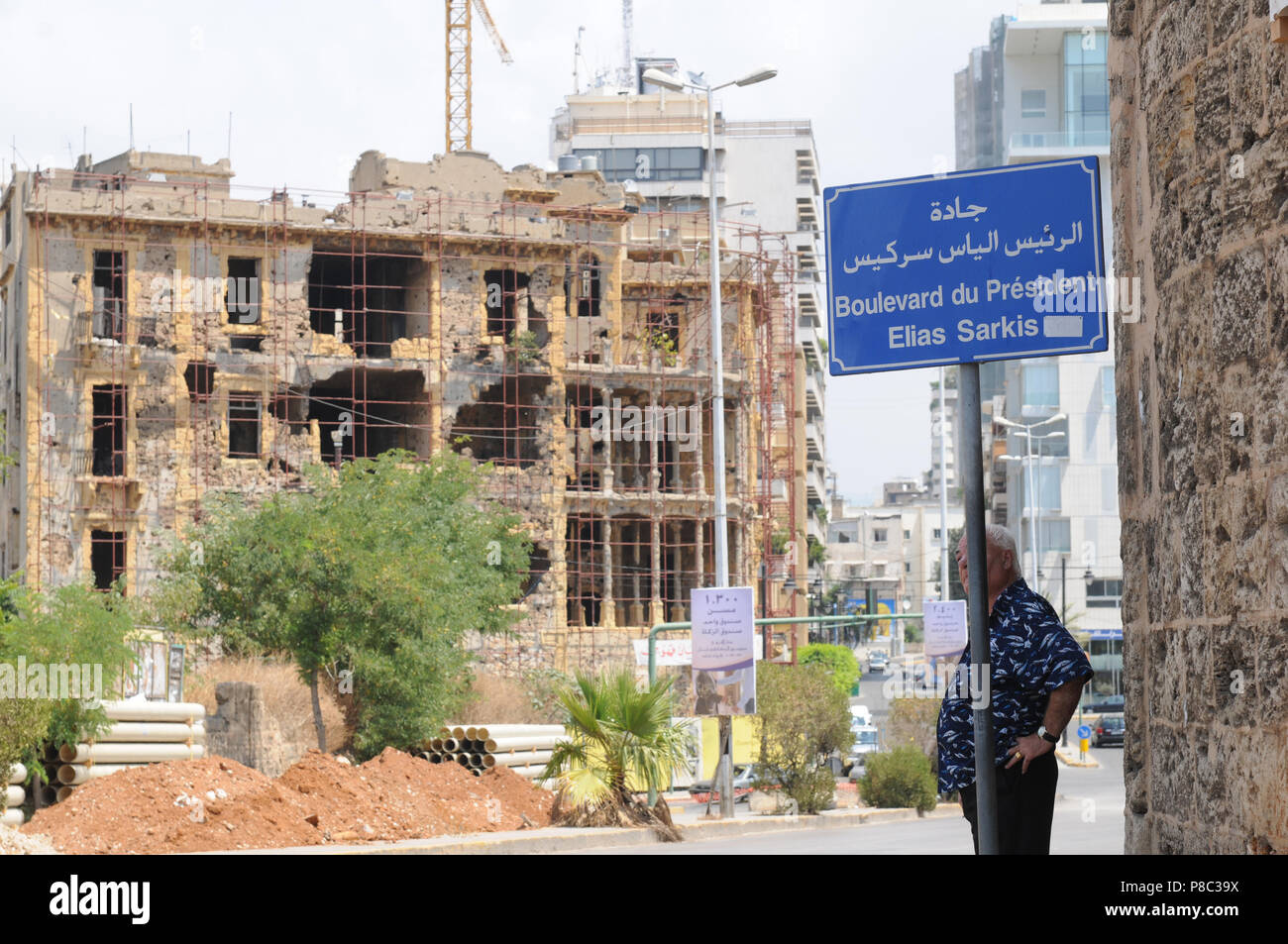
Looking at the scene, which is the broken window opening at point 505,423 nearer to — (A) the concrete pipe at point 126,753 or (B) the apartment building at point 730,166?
(A) the concrete pipe at point 126,753

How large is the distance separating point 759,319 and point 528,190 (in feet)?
30.9

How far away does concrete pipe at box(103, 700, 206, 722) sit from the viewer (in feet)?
79.4

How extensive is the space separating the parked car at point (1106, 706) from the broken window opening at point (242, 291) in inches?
1307

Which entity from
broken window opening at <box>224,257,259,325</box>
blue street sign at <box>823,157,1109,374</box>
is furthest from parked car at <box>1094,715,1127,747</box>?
blue street sign at <box>823,157,1109,374</box>

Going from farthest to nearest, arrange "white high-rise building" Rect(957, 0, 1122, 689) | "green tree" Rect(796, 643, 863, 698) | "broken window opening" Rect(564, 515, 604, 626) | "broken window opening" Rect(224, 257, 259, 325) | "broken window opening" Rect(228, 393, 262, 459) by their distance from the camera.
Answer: "white high-rise building" Rect(957, 0, 1122, 689) → "green tree" Rect(796, 643, 863, 698) → "broken window opening" Rect(564, 515, 604, 626) → "broken window opening" Rect(224, 257, 259, 325) → "broken window opening" Rect(228, 393, 262, 459)

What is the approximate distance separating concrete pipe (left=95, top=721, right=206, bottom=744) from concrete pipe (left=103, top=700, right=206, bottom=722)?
7 cm

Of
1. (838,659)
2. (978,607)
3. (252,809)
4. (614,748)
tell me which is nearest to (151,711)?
(252,809)

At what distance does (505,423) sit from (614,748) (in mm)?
33874

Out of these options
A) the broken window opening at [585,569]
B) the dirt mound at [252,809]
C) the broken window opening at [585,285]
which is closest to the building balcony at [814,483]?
the broken window opening at [585,285]

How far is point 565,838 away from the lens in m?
21.9

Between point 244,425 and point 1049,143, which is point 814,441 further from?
point 244,425

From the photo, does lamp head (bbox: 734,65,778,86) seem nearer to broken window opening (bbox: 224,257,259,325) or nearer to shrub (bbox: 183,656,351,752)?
shrub (bbox: 183,656,351,752)

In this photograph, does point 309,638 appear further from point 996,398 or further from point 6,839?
point 996,398
